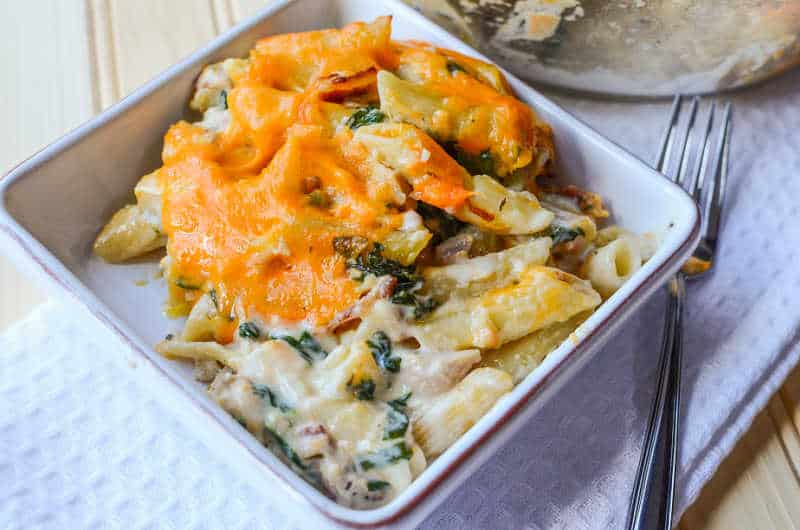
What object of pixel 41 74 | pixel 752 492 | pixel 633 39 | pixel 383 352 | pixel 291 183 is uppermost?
pixel 633 39

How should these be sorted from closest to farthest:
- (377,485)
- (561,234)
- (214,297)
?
1. (377,485)
2. (214,297)
3. (561,234)

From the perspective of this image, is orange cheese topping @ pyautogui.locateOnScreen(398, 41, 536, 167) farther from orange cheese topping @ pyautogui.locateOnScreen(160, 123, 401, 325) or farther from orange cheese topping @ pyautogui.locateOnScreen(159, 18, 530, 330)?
orange cheese topping @ pyautogui.locateOnScreen(160, 123, 401, 325)

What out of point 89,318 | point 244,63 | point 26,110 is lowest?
point 26,110

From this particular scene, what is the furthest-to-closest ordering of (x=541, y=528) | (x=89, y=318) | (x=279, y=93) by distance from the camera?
(x=279, y=93)
(x=541, y=528)
(x=89, y=318)

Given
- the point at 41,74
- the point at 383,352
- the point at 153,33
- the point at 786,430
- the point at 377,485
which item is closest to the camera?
the point at 377,485

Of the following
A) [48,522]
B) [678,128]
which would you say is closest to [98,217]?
[48,522]

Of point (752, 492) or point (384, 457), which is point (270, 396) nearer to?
point (384, 457)

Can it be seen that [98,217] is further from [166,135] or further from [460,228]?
[460,228]

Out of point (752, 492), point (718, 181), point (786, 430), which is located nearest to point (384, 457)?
point (752, 492)
